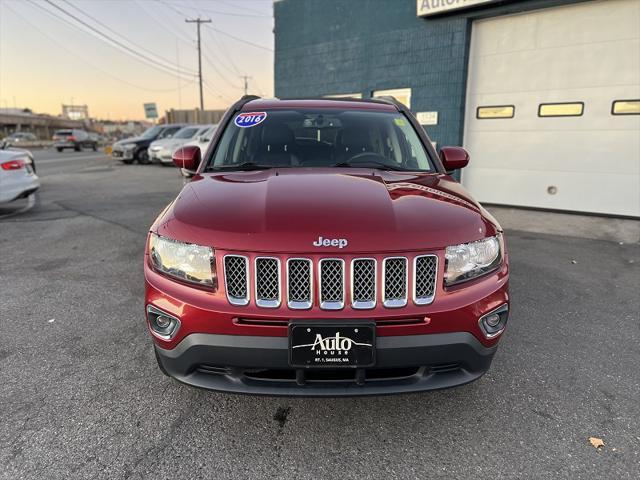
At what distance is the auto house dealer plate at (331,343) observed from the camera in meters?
1.86

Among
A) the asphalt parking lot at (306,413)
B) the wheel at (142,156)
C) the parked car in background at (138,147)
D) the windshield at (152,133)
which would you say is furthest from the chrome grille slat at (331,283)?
the windshield at (152,133)

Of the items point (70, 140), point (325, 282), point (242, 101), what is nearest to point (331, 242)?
point (325, 282)

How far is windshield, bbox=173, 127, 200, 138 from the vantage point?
17984 mm

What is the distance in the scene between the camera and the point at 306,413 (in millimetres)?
2367

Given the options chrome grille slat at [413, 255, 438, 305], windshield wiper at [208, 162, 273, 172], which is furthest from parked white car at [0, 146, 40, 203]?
chrome grille slat at [413, 255, 438, 305]

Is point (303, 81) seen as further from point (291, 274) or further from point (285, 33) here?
point (291, 274)

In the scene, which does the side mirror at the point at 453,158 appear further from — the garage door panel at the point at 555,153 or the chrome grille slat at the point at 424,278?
the garage door panel at the point at 555,153

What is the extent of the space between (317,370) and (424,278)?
63cm

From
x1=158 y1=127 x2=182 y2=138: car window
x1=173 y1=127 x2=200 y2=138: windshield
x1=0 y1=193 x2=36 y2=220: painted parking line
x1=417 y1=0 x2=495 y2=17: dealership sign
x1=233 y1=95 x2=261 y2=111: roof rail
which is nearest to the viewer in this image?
x1=233 y1=95 x2=261 y2=111: roof rail

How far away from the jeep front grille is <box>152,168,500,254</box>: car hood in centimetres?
6

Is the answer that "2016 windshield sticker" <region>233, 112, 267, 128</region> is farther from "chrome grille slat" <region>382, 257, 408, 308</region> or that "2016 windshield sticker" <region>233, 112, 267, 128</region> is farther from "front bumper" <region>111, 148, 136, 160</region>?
"front bumper" <region>111, 148, 136, 160</region>

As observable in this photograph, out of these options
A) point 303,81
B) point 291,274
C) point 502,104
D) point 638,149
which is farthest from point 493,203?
point 291,274

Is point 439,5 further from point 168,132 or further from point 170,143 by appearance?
point 168,132

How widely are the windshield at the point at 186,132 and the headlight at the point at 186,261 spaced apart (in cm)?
1701
